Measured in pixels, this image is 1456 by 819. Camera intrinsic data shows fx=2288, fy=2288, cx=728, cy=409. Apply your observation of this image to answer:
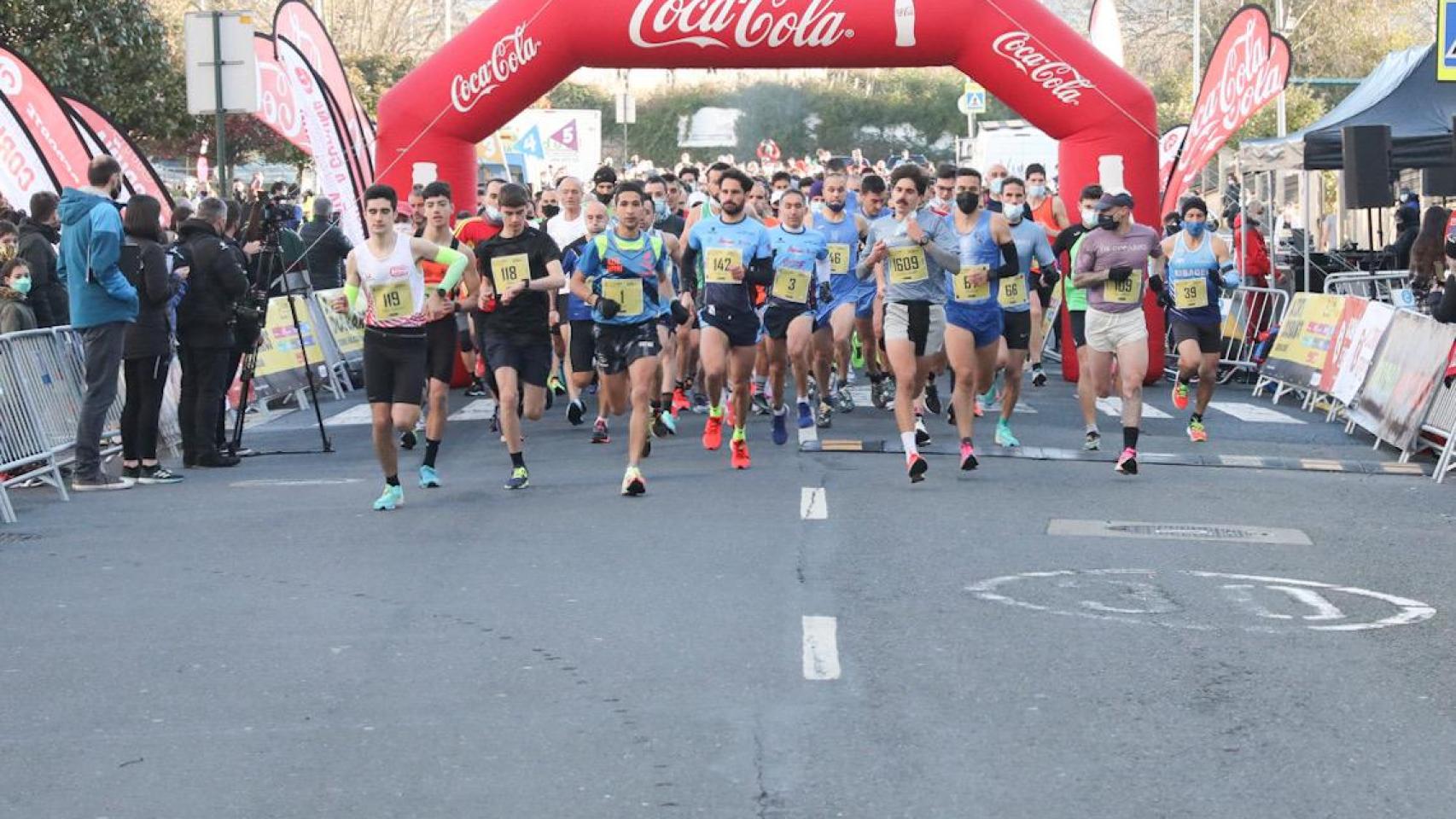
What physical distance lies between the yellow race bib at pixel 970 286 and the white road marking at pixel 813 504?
6.60 feet

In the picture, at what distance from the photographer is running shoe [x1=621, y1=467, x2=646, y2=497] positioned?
12727 mm

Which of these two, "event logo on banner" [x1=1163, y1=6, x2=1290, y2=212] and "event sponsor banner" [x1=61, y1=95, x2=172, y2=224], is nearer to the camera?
"event sponsor banner" [x1=61, y1=95, x2=172, y2=224]

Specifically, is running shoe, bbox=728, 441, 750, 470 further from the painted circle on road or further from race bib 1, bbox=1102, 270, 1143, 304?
the painted circle on road

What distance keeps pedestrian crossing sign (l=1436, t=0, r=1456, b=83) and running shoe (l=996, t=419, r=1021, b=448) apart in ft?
19.5

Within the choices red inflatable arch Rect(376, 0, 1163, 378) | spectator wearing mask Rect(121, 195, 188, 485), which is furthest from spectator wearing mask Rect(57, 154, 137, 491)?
red inflatable arch Rect(376, 0, 1163, 378)

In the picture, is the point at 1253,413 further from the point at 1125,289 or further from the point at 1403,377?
the point at 1125,289

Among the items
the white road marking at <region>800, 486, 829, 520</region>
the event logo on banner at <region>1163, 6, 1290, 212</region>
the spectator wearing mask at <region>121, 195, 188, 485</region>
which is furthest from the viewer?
the event logo on banner at <region>1163, 6, 1290, 212</region>

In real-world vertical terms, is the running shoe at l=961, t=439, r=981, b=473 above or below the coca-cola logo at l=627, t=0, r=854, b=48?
below

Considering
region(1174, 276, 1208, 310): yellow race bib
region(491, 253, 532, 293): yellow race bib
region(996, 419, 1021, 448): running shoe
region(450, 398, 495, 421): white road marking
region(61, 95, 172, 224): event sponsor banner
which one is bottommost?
region(996, 419, 1021, 448): running shoe

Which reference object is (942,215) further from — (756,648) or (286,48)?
(286,48)

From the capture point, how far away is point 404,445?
53.3ft

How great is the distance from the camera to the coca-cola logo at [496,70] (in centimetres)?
2064

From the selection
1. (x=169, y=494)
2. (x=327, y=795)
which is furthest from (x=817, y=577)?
(x=169, y=494)

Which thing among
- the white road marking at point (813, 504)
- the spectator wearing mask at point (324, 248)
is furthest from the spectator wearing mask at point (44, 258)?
the spectator wearing mask at point (324, 248)
